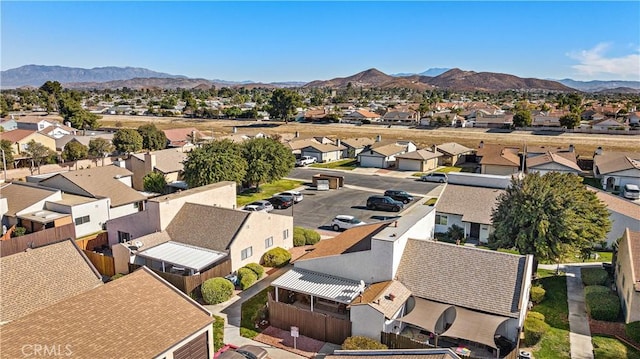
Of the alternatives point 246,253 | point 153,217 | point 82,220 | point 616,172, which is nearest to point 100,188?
point 82,220

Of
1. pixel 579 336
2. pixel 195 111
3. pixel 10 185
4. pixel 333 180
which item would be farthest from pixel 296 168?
pixel 195 111

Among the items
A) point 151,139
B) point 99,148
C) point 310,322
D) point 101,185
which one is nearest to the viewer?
point 310,322

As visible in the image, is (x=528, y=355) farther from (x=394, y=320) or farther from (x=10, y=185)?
(x=10, y=185)

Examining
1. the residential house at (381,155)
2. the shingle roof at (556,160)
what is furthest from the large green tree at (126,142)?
the shingle roof at (556,160)

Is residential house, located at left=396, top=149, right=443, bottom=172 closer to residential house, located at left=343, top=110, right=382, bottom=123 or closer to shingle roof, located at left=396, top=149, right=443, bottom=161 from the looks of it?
shingle roof, located at left=396, top=149, right=443, bottom=161

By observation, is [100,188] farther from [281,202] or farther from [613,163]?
[613,163]

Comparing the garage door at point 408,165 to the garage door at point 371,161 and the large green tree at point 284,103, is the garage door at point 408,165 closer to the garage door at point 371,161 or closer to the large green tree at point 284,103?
the garage door at point 371,161

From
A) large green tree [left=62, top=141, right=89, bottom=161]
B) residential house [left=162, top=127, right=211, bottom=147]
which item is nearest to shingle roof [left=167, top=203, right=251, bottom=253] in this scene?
large green tree [left=62, top=141, right=89, bottom=161]
